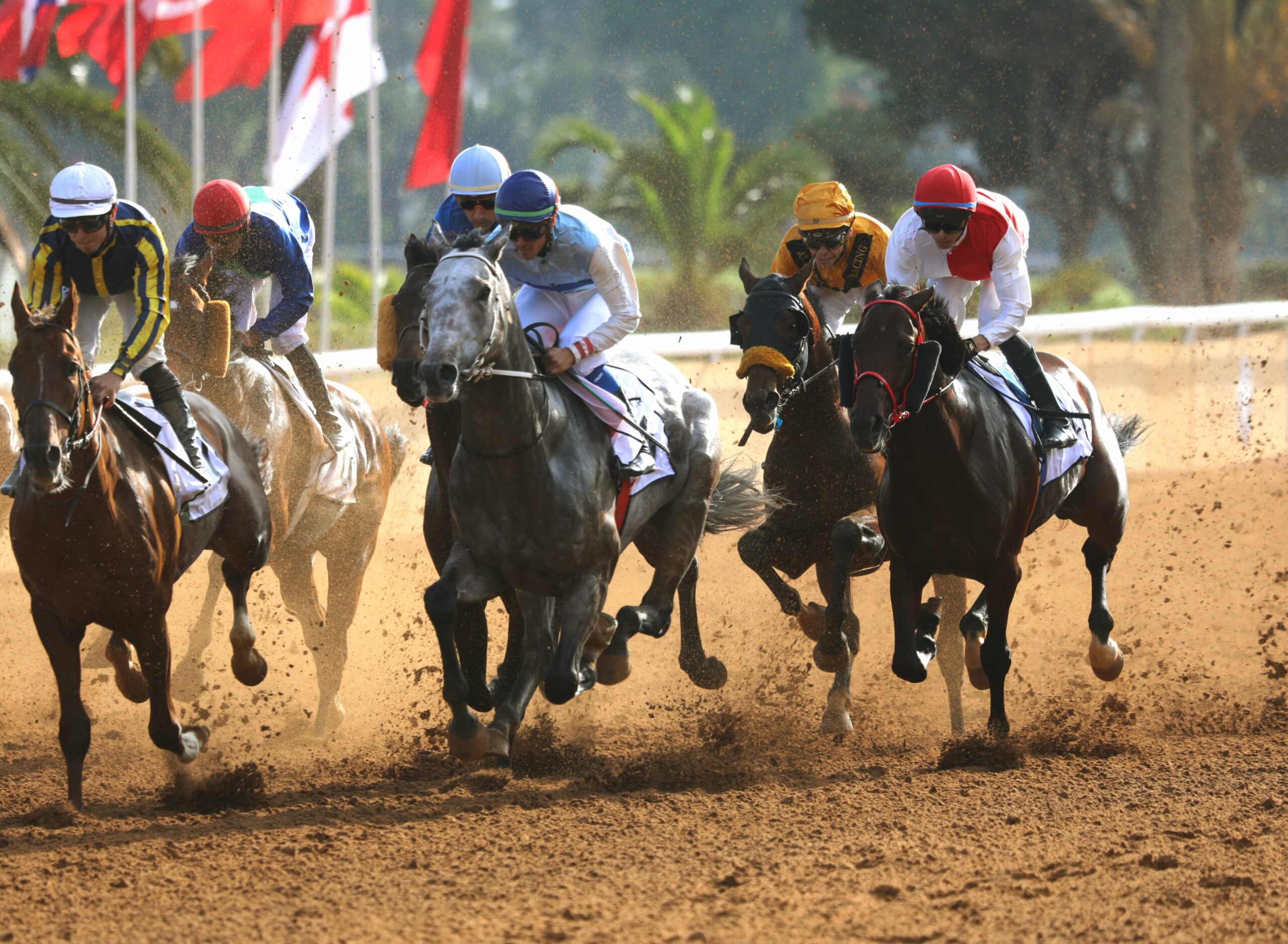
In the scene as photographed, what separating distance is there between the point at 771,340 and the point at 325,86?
10618mm

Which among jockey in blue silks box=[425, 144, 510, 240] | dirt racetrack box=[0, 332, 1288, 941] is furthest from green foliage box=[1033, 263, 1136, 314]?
jockey in blue silks box=[425, 144, 510, 240]

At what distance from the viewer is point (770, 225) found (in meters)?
24.2

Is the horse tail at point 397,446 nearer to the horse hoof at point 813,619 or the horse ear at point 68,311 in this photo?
the horse hoof at point 813,619

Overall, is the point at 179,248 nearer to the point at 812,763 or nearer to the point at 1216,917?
the point at 812,763

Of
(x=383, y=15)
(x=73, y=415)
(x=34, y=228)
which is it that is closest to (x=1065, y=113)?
(x=34, y=228)

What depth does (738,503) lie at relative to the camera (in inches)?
281

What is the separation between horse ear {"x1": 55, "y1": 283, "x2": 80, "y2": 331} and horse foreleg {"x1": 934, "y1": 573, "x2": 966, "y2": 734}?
12.1ft

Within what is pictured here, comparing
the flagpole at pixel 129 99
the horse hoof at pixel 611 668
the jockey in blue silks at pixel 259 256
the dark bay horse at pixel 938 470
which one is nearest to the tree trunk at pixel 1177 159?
the flagpole at pixel 129 99

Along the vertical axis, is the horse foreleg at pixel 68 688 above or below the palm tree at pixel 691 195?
below

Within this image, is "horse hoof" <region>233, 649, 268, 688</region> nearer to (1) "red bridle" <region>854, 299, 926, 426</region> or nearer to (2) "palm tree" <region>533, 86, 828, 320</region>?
(1) "red bridle" <region>854, 299, 926, 426</region>

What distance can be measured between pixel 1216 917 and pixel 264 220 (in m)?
4.90

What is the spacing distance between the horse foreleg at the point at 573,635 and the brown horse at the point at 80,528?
1332 mm

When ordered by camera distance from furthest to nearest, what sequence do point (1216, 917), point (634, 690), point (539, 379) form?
1. point (634, 690)
2. point (539, 379)
3. point (1216, 917)

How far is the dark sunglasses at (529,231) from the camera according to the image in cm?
582
